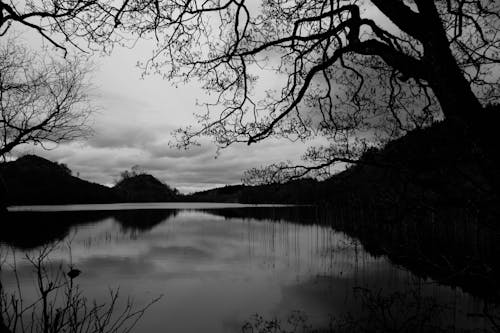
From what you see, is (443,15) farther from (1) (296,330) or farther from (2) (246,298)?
(2) (246,298)

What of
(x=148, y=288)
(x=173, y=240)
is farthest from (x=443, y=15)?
(x=173, y=240)

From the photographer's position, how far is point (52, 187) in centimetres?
12800

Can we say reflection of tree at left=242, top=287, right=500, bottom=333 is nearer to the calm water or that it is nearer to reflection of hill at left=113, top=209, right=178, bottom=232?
the calm water

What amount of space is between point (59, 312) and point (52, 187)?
14578 centimetres

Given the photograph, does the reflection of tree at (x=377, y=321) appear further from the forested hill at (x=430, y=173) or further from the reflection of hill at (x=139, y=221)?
the reflection of hill at (x=139, y=221)

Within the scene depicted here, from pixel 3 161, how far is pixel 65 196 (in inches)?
5401

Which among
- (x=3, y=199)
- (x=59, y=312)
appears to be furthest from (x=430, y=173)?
(x=3, y=199)

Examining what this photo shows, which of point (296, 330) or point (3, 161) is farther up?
point (3, 161)

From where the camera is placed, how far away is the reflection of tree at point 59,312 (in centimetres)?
230

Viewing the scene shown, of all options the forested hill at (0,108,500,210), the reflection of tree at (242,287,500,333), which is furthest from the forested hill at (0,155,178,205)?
the forested hill at (0,108,500,210)

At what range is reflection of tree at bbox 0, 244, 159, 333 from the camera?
2297 mm

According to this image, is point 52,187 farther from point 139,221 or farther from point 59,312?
→ point 59,312

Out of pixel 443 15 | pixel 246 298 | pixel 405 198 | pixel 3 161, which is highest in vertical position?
pixel 443 15

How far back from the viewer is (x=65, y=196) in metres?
129
